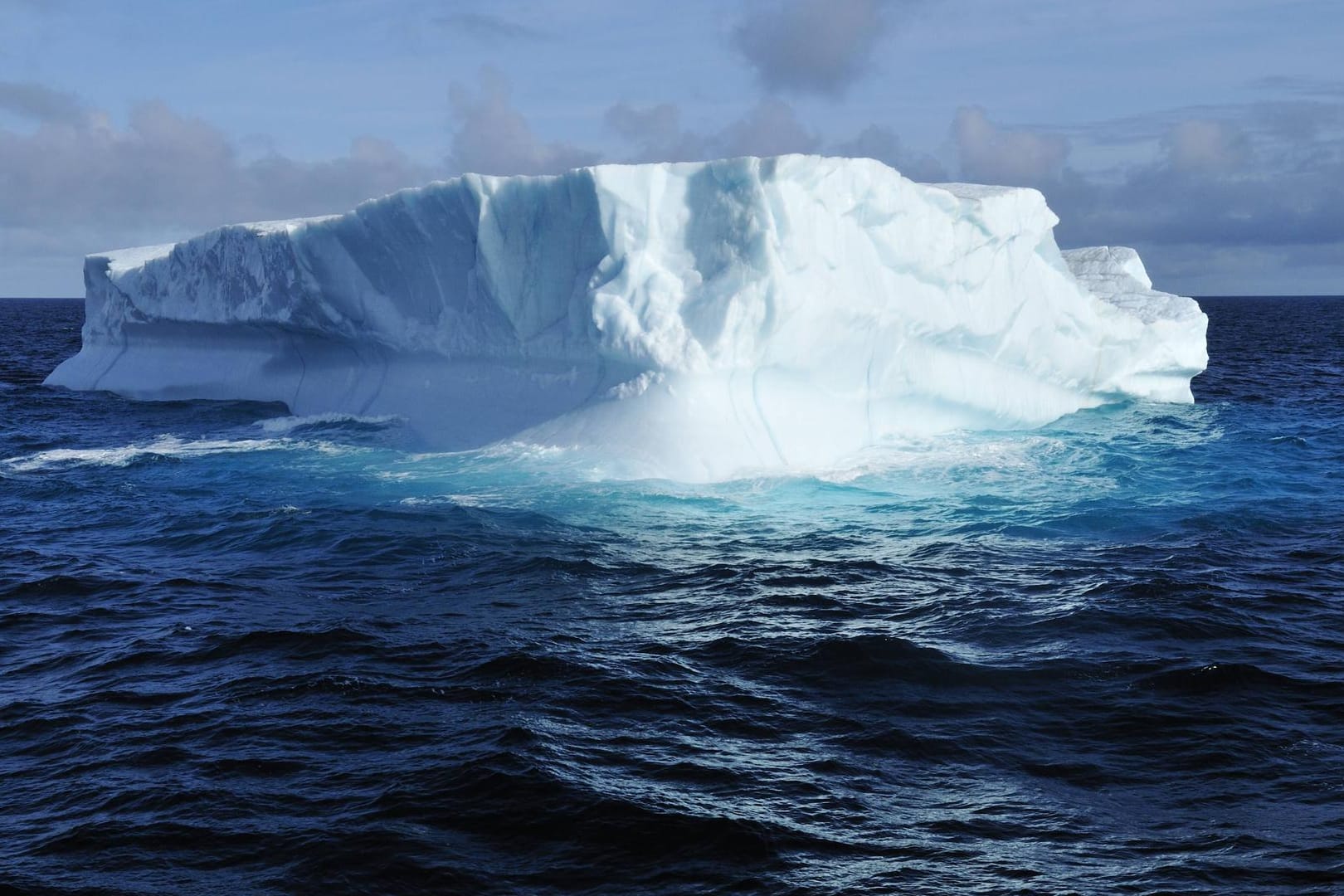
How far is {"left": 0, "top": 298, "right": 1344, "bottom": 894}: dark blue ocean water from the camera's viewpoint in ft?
18.1

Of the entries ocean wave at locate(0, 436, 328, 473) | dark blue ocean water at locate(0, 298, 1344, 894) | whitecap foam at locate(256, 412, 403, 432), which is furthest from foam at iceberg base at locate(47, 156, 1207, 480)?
ocean wave at locate(0, 436, 328, 473)

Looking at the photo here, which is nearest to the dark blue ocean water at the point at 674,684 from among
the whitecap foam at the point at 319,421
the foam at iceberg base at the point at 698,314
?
the foam at iceberg base at the point at 698,314

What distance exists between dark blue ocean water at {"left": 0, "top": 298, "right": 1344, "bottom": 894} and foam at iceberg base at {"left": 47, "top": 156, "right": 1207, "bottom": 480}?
4.82 feet

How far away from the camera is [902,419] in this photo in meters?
16.9

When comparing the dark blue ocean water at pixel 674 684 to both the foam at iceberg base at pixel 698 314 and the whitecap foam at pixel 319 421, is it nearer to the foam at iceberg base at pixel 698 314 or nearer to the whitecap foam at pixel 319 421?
the foam at iceberg base at pixel 698 314

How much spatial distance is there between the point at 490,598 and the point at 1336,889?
6472 millimetres

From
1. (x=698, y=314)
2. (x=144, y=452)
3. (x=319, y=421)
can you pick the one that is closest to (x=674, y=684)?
(x=698, y=314)

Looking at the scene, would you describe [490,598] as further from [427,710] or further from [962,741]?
[962,741]

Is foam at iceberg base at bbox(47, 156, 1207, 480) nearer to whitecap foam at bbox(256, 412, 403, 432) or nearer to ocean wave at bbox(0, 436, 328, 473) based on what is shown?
whitecap foam at bbox(256, 412, 403, 432)

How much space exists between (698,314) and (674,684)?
7281 millimetres

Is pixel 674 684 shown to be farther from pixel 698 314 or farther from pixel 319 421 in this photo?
pixel 319 421

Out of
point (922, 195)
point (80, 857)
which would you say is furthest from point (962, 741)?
point (922, 195)

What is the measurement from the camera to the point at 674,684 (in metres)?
7.59

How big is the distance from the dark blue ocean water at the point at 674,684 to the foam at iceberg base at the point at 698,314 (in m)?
1.47
